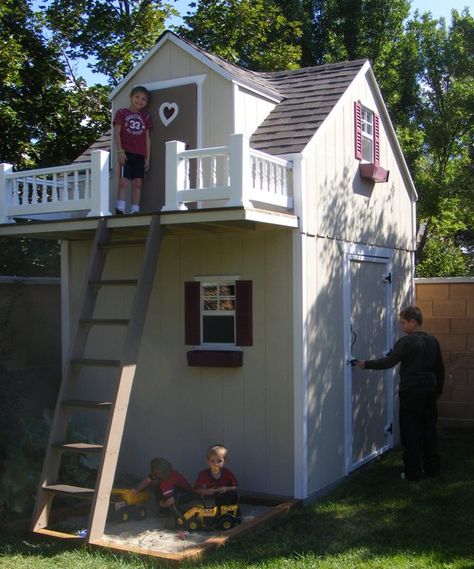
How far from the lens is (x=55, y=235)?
7855 mm

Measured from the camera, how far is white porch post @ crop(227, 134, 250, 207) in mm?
6102

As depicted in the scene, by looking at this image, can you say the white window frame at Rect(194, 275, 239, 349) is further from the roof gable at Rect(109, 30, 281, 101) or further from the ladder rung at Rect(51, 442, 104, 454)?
the roof gable at Rect(109, 30, 281, 101)

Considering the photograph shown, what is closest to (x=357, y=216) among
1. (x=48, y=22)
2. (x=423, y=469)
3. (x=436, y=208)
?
(x=423, y=469)

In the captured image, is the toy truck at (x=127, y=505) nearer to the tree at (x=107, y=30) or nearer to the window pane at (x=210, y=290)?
the window pane at (x=210, y=290)

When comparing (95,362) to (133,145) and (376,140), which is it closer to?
(133,145)

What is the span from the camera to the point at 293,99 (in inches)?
320

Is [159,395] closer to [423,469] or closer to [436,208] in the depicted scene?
[423,469]

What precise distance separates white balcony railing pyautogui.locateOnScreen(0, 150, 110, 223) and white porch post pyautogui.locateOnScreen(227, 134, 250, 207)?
4.50ft

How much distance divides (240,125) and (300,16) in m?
13.2

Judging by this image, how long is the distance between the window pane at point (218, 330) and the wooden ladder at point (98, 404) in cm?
124

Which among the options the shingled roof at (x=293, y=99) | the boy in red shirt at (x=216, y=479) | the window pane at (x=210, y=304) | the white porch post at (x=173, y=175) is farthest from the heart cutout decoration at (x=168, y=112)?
the boy in red shirt at (x=216, y=479)

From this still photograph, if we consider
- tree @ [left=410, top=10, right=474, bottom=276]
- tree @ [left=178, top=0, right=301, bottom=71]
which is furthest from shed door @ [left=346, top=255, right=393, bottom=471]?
tree @ [left=410, top=10, right=474, bottom=276]

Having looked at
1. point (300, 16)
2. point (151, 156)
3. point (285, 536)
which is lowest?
point (285, 536)

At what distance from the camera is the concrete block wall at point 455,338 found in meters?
10.1
